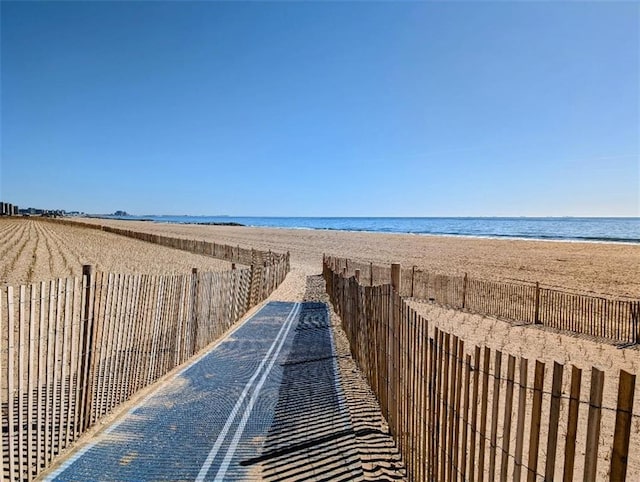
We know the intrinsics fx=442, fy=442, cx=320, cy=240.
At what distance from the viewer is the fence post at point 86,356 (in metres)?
4.92

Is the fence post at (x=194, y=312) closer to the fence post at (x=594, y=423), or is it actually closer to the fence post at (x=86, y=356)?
the fence post at (x=86, y=356)

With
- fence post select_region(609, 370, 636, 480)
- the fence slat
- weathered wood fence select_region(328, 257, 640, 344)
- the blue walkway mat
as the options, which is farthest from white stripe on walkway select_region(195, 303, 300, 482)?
weathered wood fence select_region(328, 257, 640, 344)

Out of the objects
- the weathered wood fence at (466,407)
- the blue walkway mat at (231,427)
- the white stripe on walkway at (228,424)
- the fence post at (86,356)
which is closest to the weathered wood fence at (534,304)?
the weathered wood fence at (466,407)

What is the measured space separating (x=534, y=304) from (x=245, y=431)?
1067cm

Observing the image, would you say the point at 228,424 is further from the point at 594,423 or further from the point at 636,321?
the point at 636,321

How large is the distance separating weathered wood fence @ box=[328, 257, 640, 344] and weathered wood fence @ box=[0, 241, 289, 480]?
291 inches

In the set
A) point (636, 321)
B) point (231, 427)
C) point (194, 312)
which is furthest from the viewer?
point (636, 321)

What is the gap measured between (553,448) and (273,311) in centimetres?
1062

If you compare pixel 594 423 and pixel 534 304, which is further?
pixel 534 304

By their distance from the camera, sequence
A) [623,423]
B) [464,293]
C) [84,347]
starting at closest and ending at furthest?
[623,423] → [84,347] → [464,293]

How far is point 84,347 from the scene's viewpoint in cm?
506

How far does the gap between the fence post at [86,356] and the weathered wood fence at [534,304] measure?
9386mm

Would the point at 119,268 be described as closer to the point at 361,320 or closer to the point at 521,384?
the point at 361,320

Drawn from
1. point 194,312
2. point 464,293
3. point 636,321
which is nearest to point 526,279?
point 464,293
